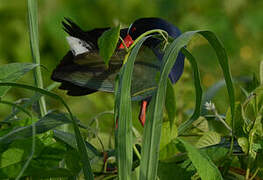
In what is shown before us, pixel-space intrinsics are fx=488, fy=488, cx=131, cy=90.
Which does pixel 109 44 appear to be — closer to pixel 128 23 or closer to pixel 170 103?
pixel 170 103

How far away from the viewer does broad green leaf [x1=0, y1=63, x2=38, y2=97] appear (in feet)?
1.76

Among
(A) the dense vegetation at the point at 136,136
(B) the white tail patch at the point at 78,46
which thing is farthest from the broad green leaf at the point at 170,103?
(B) the white tail patch at the point at 78,46

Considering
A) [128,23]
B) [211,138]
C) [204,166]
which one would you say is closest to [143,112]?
[211,138]

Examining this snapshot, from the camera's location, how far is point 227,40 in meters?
1.95

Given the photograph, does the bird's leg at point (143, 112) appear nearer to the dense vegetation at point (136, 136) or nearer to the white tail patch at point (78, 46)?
the dense vegetation at point (136, 136)

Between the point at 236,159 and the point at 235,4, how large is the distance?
61.8 inches

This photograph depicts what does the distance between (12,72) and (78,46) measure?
254 millimetres

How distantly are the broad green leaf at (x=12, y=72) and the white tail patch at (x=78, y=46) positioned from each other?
0.77 ft

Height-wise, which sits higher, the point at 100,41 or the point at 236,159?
the point at 100,41

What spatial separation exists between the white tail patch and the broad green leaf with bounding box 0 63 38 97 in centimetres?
23

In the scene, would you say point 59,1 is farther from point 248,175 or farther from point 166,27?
point 248,175

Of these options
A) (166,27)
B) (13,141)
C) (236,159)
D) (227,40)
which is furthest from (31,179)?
(227,40)

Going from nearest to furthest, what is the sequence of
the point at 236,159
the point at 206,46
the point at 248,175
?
the point at 248,175 < the point at 236,159 < the point at 206,46

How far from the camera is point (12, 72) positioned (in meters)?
0.55
